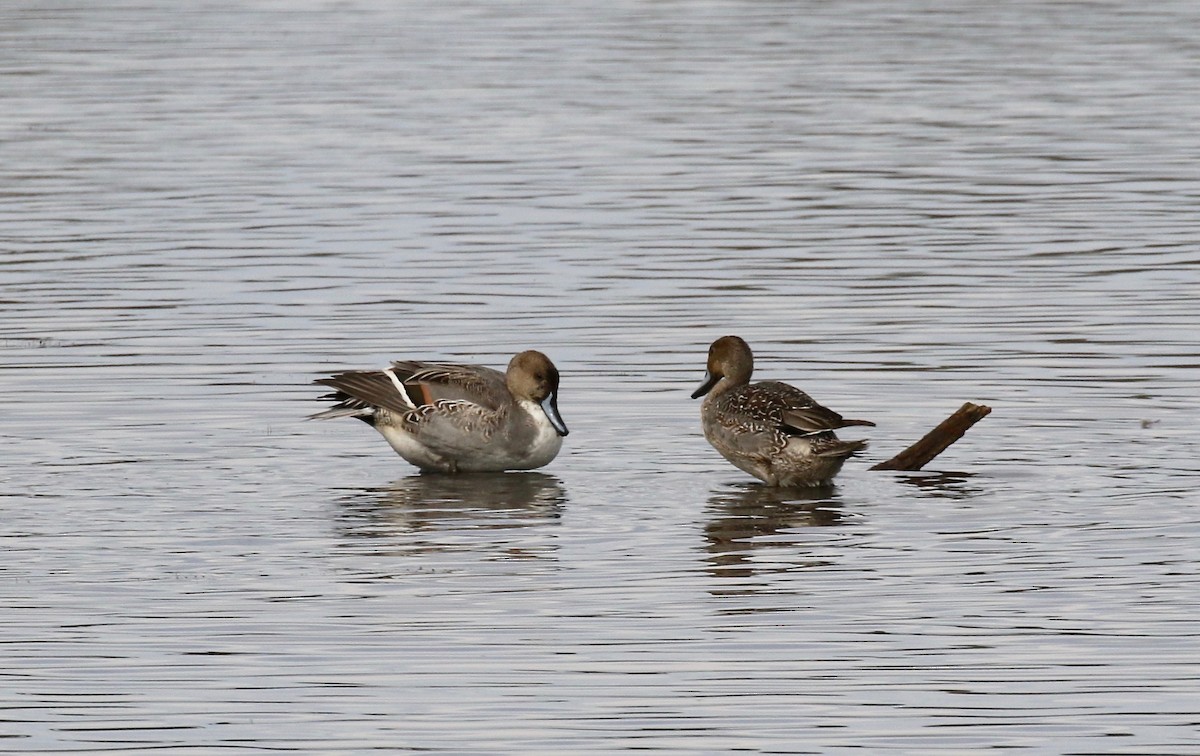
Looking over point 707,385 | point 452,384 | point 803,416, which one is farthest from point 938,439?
point 452,384

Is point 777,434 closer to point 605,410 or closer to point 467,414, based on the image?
point 467,414

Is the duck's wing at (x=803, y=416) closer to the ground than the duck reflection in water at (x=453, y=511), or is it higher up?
higher up

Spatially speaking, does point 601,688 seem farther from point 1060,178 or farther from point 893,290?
point 1060,178

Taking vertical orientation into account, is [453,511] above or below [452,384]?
below

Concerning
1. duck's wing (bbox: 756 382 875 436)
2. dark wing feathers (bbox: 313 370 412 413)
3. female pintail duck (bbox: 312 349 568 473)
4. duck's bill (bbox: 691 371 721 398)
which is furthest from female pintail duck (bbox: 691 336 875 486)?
dark wing feathers (bbox: 313 370 412 413)

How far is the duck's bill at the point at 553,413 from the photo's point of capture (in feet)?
46.7

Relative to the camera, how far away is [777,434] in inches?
543

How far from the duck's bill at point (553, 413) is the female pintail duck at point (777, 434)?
0.77 m

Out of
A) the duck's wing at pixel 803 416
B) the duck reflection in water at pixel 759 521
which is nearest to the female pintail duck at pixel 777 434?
the duck's wing at pixel 803 416

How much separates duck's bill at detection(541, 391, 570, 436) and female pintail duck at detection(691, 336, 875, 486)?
0.77 m

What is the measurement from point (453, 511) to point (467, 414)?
1.16 meters

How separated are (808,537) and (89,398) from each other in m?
5.52

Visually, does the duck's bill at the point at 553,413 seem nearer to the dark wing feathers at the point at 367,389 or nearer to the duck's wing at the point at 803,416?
the dark wing feathers at the point at 367,389

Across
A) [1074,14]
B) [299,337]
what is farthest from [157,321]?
[1074,14]
